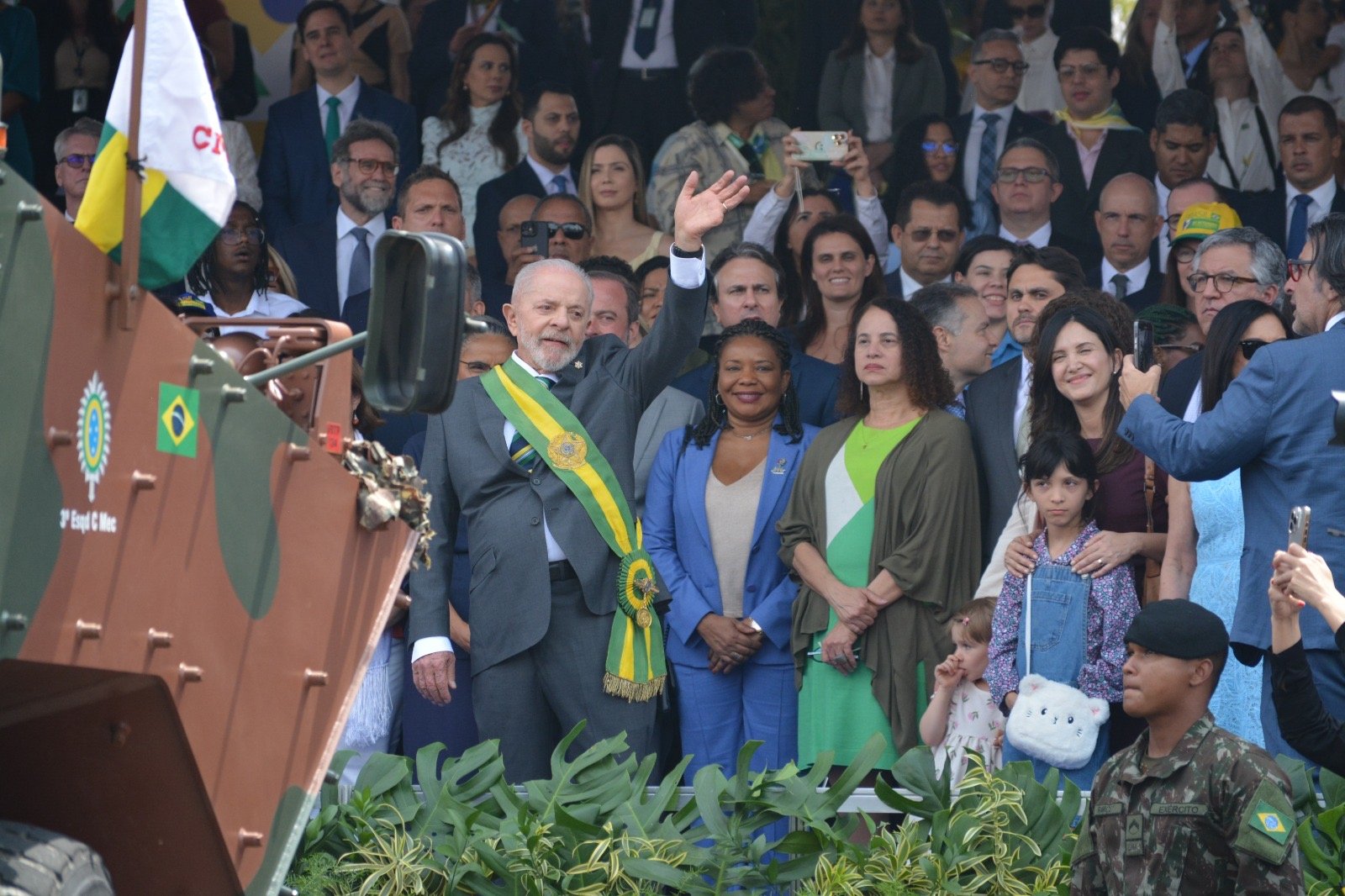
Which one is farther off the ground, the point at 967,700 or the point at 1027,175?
the point at 1027,175

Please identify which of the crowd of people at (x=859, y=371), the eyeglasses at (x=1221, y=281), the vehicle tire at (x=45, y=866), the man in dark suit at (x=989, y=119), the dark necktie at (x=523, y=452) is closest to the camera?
the vehicle tire at (x=45, y=866)

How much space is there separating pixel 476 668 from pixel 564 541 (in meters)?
0.57

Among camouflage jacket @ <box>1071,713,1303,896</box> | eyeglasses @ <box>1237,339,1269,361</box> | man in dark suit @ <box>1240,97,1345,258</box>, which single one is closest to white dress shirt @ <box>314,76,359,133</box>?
man in dark suit @ <box>1240,97,1345,258</box>

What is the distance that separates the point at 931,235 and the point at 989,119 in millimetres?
1193

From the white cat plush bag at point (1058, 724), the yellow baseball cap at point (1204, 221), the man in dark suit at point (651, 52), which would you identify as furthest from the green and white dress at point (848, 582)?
the man in dark suit at point (651, 52)

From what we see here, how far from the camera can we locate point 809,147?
29.9ft

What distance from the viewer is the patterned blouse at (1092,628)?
6465 millimetres

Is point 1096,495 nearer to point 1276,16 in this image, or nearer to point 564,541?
point 564,541

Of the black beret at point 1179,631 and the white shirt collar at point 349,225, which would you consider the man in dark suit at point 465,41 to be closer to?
the white shirt collar at point 349,225

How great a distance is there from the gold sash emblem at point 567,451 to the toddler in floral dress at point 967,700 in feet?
5.05

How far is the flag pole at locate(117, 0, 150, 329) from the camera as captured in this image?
3.06 m

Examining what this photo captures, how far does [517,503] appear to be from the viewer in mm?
6734

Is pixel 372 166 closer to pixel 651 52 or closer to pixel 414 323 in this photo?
pixel 651 52

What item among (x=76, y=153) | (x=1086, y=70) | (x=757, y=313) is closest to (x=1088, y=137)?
(x=1086, y=70)
